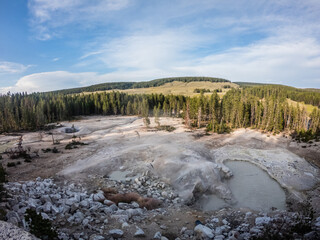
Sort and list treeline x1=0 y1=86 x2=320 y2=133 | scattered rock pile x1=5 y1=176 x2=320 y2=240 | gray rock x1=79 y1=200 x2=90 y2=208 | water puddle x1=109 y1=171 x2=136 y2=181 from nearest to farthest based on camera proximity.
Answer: scattered rock pile x1=5 y1=176 x2=320 y2=240
gray rock x1=79 y1=200 x2=90 y2=208
water puddle x1=109 y1=171 x2=136 y2=181
treeline x1=0 y1=86 x2=320 y2=133

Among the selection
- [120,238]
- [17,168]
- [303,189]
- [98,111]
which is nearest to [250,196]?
[303,189]

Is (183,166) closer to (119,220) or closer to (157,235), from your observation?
(119,220)

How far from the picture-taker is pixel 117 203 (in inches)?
639

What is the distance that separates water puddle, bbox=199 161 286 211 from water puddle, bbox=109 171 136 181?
9514 mm

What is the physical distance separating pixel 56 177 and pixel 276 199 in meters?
25.6

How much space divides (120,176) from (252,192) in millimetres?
16527

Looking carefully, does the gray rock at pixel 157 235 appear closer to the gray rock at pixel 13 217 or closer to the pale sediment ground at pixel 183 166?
the gray rock at pixel 13 217

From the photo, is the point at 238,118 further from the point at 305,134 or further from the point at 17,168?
the point at 17,168

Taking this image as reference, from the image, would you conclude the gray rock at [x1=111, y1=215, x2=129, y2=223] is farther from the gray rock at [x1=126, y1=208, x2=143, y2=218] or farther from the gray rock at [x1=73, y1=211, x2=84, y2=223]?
the gray rock at [x1=73, y1=211, x2=84, y2=223]

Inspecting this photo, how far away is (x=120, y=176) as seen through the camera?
78.0 feet

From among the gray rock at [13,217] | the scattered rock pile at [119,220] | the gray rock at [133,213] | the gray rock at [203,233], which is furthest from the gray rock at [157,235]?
the gray rock at [13,217]

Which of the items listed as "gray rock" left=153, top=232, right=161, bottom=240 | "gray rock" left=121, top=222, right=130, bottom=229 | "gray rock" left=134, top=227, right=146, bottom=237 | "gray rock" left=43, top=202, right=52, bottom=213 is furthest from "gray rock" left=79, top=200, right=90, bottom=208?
"gray rock" left=153, top=232, right=161, bottom=240

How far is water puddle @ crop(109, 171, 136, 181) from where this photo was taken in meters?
23.0

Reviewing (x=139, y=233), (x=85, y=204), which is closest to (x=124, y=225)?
(x=139, y=233)
